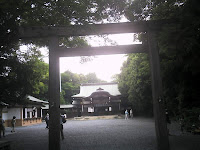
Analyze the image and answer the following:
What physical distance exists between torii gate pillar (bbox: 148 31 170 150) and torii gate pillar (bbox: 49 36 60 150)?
304 centimetres

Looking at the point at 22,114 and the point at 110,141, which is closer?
the point at 110,141

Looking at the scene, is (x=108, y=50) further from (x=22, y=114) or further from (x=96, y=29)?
(x=22, y=114)

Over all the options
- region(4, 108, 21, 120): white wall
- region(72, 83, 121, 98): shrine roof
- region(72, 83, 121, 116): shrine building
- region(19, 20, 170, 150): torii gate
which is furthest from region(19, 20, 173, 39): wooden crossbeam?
region(72, 83, 121, 98): shrine roof

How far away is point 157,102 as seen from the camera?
5.78 metres

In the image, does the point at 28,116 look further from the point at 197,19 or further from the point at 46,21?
the point at 197,19

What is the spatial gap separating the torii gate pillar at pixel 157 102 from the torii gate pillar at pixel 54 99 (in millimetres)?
3038

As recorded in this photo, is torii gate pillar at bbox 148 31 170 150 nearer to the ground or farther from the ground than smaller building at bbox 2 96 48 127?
farther from the ground

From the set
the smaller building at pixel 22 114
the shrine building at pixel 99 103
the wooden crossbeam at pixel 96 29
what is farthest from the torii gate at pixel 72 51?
the shrine building at pixel 99 103

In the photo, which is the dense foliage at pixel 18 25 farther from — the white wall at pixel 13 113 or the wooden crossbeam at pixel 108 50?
the white wall at pixel 13 113

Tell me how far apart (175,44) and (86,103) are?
109 ft

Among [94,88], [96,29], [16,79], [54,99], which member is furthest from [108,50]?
[94,88]

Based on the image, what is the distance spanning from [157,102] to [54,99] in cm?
321

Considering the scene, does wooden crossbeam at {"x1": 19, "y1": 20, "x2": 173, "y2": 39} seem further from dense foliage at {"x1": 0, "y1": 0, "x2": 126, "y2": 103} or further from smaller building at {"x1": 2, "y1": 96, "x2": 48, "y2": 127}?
smaller building at {"x1": 2, "y1": 96, "x2": 48, "y2": 127}

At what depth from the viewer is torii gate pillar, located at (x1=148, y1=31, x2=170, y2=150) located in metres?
5.56
